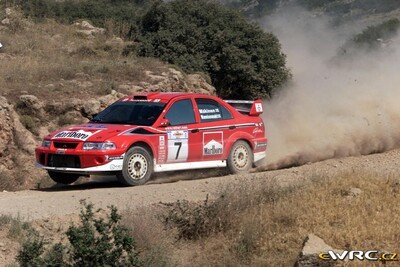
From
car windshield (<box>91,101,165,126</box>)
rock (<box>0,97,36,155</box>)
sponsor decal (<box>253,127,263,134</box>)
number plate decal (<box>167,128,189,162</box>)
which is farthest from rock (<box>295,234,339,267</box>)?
rock (<box>0,97,36,155</box>)

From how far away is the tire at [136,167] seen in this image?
494 inches

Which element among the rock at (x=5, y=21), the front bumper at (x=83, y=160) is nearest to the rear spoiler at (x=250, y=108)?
the front bumper at (x=83, y=160)

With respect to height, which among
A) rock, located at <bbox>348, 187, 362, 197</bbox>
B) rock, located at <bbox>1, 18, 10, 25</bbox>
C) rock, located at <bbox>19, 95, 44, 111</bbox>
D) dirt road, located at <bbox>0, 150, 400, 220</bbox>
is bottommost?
rock, located at <bbox>348, 187, 362, 197</bbox>

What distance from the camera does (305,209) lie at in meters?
9.59

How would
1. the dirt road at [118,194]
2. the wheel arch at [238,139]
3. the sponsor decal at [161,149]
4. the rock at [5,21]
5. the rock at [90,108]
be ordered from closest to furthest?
the dirt road at [118,194], the sponsor decal at [161,149], the wheel arch at [238,139], the rock at [90,108], the rock at [5,21]

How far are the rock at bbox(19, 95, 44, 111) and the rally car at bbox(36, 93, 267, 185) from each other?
208 inches

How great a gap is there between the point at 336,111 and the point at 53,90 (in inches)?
298

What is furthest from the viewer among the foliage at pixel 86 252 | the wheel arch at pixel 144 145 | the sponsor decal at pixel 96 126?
the sponsor decal at pixel 96 126

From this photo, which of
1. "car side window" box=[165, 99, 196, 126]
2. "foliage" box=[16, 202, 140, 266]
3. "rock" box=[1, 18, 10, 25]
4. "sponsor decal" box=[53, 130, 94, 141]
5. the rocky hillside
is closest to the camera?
"foliage" box=[16, 202, 140, 266]

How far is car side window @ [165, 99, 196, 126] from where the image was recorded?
532 inches

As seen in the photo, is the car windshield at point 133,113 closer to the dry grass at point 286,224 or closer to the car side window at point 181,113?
the car side window at point 181,113

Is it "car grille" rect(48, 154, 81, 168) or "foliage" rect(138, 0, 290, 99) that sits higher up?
"foliage" rect(138, 0, 290, 99)

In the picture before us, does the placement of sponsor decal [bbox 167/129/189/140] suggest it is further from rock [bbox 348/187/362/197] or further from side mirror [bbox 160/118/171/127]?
rock [bbox 348/187/362/197]

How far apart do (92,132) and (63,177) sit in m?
1.39
